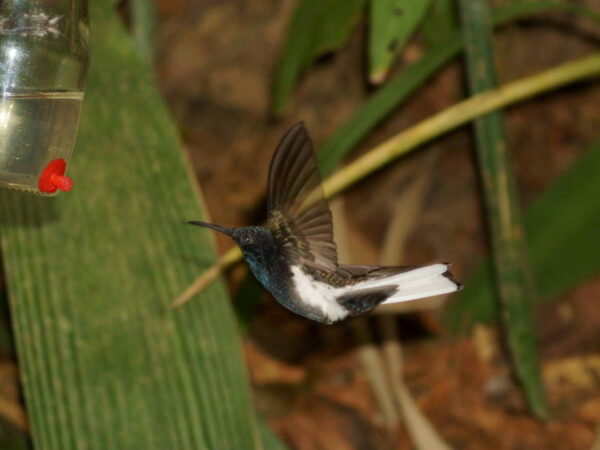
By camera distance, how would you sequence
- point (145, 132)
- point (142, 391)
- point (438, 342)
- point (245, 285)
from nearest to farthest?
point (142, 391), point (145, 132), point (245, 285), point (438, 342)

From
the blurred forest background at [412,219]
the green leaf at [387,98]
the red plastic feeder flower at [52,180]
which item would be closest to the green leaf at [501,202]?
the green leaf at [387,98]

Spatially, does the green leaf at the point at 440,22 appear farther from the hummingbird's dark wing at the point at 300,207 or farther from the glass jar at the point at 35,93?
the glass jar at the point at 35,93

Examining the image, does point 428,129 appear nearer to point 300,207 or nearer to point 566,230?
point 300,207

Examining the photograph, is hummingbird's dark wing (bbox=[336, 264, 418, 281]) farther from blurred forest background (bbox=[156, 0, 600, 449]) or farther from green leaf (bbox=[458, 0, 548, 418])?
blurred forest background (bbox=[156, 0, 600, 449])

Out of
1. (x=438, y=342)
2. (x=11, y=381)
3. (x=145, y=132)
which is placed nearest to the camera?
(x=145, y=132)

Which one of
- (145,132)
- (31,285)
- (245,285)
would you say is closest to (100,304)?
(31,285)

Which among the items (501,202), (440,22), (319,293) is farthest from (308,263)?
(440,22)

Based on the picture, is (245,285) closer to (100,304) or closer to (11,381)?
(100,304)

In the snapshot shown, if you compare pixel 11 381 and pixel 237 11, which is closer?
pixel 11 381
